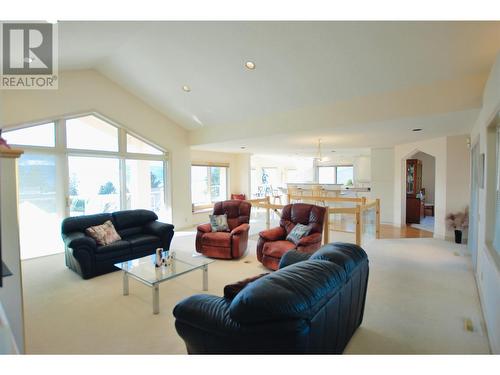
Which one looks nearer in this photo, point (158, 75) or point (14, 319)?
point (14, 319)

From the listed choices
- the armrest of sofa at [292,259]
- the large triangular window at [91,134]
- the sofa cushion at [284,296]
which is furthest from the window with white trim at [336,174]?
the sofa cushion at [284,296]

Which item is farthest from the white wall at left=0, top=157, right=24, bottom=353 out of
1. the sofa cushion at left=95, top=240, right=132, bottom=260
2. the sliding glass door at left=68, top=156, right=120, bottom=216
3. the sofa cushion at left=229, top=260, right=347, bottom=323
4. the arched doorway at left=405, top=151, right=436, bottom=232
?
the arched doorway at left=405, top=151, right=436, bottom=232

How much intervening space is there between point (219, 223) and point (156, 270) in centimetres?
199

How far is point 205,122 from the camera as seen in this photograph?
22.0ft

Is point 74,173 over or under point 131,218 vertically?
over

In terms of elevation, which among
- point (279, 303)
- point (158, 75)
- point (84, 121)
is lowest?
point (279, 303)

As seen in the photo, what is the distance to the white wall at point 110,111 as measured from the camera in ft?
15.3

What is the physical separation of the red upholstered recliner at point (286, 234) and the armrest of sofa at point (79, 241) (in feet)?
8.04

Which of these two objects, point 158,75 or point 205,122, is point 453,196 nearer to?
point 205,122

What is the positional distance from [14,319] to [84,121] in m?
4.67

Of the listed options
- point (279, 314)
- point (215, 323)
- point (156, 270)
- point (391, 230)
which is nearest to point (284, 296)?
point (279, 314)

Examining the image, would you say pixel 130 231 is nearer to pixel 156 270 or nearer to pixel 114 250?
pixel 114 250

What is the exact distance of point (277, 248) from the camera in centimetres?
394
